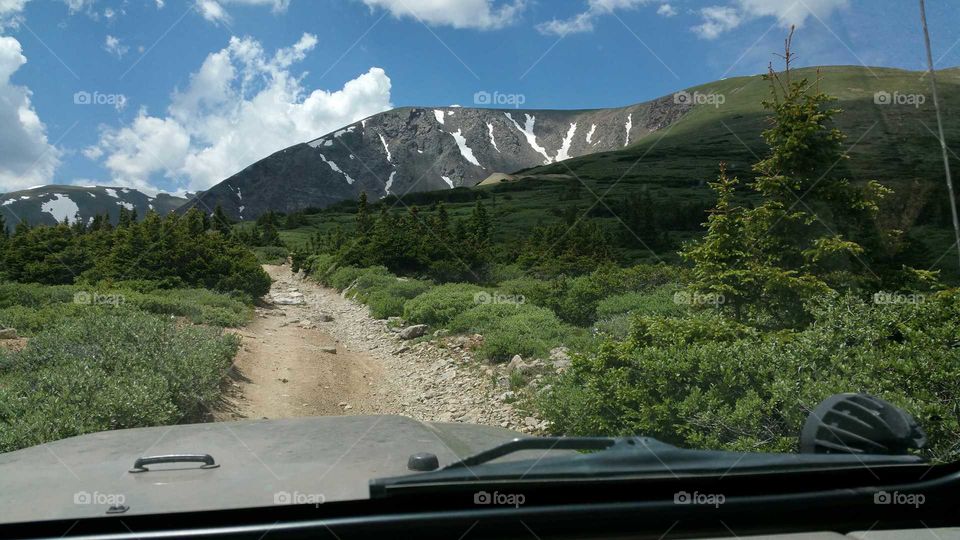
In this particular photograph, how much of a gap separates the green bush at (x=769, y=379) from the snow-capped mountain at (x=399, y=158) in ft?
244

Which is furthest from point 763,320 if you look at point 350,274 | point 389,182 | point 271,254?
point 389,182

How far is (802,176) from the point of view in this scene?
7.46m

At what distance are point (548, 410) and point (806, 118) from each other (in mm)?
4243

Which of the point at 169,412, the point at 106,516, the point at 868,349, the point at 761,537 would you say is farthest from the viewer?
the point at 169,412

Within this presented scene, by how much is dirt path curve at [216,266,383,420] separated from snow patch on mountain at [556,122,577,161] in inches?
4655

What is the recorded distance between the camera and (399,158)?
92.8 m

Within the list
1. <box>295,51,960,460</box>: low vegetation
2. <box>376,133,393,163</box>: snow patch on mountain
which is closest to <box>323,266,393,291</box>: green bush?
<box>295,51,960,460</box>: low vegetation

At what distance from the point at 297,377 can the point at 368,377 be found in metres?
0.91

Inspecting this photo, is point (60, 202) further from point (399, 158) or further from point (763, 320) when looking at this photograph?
point (399, 158)

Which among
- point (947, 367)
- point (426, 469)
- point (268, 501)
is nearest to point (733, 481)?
point (426, 469)

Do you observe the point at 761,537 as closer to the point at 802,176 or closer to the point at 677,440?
the point at 677,440

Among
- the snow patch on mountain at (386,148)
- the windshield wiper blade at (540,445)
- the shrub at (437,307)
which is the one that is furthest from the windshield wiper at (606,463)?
the snow patch on mountain at (386,148)

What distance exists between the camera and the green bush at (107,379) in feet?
18.0

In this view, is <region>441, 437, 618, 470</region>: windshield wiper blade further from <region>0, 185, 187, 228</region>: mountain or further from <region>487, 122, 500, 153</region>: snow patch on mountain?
<region>487, 122, 500, 153</region>: snow patch on mountain
